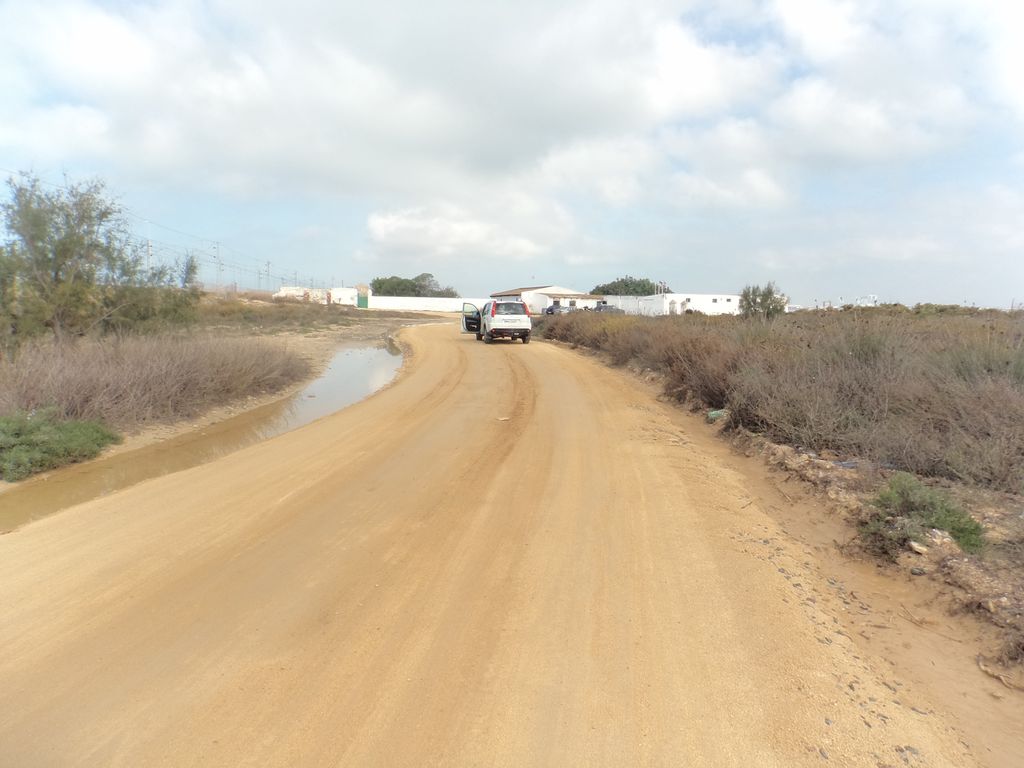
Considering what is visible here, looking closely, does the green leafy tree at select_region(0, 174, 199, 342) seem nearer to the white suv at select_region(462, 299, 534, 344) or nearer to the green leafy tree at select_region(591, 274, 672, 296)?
the white suv at select_region(462, 299, 534, 344)

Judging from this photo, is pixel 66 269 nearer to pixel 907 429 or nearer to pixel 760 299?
pixel 907 429

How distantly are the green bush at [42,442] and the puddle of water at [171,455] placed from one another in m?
0.18

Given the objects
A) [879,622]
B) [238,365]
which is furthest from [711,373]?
[238,365]

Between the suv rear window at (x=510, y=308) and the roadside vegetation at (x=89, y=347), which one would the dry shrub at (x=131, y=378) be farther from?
the suv rear window at (x=510, y=308)

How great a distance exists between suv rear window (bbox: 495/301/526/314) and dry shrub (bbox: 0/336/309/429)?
15.1 meters

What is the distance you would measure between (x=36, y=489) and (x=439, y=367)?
12.9 m

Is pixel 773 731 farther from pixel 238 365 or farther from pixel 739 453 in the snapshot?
pixel 238 365

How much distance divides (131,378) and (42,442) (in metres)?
2.84

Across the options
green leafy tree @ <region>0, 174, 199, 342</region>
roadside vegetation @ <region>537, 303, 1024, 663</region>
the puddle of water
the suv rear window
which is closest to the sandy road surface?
roadside vegetation @ <region>537, 303, 1024, 663</region>

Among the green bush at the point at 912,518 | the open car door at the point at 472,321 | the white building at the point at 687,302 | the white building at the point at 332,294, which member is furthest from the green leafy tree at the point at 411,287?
the green bush at the point at 912,518

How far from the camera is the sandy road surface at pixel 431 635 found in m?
2.83

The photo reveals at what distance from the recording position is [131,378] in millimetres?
11523

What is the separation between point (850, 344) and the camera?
983cm

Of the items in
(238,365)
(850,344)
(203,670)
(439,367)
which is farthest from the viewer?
(439,367)
